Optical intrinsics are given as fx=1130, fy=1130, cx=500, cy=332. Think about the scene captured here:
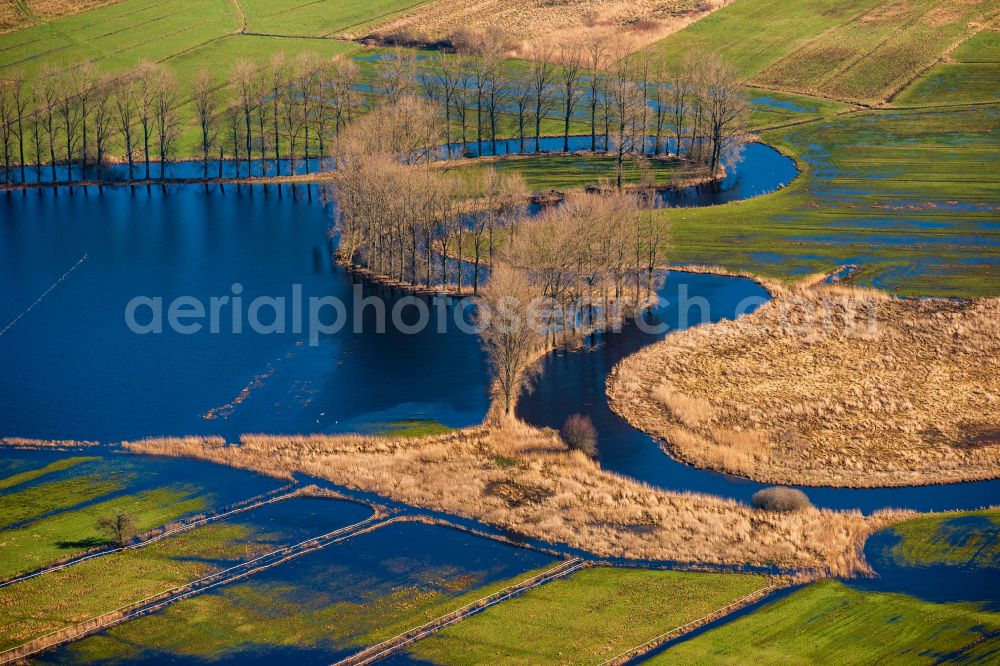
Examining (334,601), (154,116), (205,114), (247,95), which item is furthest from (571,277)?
(154,116)

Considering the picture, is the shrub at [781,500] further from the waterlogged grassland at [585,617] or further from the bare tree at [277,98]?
the bare tree at [277,98]

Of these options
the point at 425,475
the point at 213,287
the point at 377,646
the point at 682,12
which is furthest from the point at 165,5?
the point at 377,646

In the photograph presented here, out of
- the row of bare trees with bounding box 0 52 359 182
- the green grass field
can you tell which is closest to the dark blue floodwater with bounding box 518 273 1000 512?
the row of bare trees with bounding box 0 52 359 182

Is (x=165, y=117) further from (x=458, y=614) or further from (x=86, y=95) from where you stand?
(x=458, y=614)

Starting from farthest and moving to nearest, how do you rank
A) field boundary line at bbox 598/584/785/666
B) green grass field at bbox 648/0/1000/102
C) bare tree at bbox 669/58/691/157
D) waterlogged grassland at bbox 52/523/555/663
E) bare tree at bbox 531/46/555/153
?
green grass field at bbox 648/0/1000/102 < bare tree at bbox 531/46/555/153 < bare tree at bbox 669/58/691/157 < waterlogged grassland at bbox 52/523/555/663 < field boundary line at bbox 598/584/785/666

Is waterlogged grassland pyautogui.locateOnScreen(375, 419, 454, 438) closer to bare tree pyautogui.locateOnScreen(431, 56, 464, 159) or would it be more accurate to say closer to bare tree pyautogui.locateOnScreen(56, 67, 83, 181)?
bare tree pyautogui.locateOnScreen(431, 56, 464, 159)

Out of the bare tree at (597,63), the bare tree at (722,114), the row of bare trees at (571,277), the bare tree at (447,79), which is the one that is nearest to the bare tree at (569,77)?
the bare tree at (597,63)
